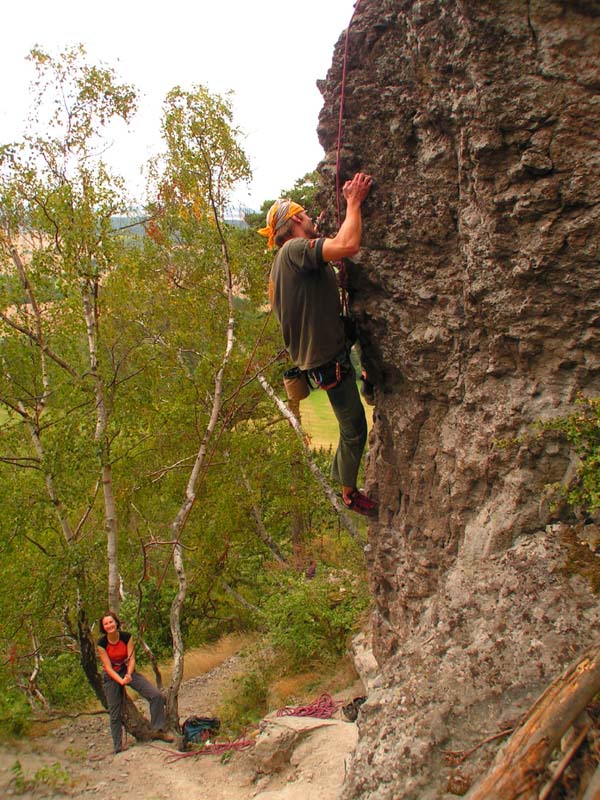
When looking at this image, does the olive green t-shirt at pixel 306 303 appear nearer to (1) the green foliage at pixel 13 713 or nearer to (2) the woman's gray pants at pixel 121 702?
(2) the woman's gray pants at pixel 121 702

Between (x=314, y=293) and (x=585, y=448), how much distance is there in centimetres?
225

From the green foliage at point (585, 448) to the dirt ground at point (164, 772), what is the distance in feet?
12.1

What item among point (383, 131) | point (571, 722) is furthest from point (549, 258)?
point (571, 722)

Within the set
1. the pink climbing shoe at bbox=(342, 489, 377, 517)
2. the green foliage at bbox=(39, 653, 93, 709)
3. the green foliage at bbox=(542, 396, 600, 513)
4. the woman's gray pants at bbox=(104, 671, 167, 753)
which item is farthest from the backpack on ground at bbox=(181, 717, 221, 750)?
the green foliage at bbox=(542, 396, 600, 513)

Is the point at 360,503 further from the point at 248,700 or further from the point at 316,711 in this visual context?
the point at 248,700

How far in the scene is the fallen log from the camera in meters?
2.62

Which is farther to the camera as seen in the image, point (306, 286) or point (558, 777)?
point (306, 286)

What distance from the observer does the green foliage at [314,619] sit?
12.3 metres

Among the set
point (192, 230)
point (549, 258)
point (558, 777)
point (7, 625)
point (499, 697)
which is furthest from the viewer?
point (192, 230)

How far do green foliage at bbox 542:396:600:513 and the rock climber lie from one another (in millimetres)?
1804

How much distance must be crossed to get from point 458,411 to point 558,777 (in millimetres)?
2463

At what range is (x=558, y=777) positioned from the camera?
2.60 metres

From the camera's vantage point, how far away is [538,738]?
8.84 ft

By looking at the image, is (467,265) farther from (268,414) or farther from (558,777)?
(268,414)
